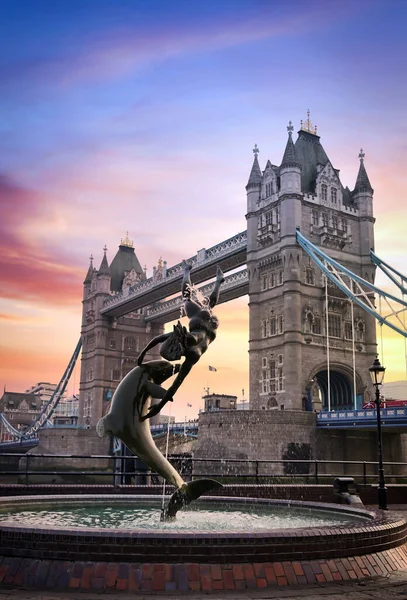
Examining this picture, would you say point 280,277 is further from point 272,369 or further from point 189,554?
point 189,554

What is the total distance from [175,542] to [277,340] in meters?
38.9

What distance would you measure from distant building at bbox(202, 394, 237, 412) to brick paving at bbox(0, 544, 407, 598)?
2789 inches

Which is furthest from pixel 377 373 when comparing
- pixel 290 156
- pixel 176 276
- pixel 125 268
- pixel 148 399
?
pixel 125 268

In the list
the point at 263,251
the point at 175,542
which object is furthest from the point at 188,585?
the point at 263,251

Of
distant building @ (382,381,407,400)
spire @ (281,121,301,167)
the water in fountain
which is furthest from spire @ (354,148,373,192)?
distant building @ (382,381,407,400)

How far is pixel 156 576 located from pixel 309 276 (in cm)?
4022

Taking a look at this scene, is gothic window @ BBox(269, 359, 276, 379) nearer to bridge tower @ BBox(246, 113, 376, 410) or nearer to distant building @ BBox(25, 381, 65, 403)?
bridge tower @ BBox(246, 113, 376, 410)

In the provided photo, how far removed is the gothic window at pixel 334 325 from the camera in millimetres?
45031

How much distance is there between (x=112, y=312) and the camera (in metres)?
75.4

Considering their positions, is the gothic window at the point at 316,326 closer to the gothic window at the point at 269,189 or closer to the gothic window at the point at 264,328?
the gothic window at the point at 264,328

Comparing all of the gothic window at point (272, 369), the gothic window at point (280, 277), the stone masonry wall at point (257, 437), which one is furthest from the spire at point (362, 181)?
the stone masonry wall at point (257, 437)

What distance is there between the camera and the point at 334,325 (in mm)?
45312

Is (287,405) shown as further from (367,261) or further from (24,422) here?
(24,422)

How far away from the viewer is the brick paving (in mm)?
5332
